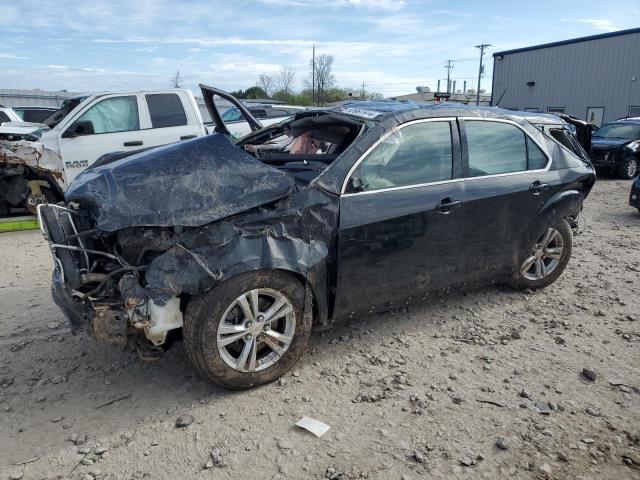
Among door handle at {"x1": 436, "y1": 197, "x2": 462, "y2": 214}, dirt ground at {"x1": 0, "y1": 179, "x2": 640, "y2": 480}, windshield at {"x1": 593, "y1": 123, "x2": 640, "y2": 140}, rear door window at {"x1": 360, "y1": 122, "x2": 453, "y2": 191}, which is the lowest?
dirt ground at {"x1": 0, "y1": 179, "x2": 640, "y2": 480}

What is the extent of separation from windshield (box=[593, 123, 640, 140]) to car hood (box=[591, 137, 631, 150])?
310 mm

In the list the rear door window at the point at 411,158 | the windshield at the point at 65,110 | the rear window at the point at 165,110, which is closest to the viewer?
the rear door window at the point at 411,158

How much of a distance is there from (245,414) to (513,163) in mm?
2985

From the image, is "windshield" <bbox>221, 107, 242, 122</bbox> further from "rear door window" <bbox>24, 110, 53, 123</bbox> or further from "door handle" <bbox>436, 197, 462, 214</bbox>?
"rear door window" <bbox>24, 110, 53, 123</bbox>

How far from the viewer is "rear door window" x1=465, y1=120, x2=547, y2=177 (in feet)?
12.9

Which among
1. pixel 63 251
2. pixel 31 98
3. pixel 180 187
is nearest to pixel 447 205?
pixel 180 187

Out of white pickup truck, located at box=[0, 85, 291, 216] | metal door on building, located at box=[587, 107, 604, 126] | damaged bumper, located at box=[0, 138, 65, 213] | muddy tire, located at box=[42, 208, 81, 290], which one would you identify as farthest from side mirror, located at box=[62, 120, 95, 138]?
metal door on building, located at box=[587, 107, 604, 126]

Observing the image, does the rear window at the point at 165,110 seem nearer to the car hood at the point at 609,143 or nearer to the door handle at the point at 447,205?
the door handle at the point at 447,205

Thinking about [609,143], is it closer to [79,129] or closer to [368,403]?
[79,129]

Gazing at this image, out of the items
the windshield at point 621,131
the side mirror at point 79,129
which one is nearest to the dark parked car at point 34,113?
the side mirror at point 79,129

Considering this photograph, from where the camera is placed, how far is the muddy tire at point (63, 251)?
2.95 m

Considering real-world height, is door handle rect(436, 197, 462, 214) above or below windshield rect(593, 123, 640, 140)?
below

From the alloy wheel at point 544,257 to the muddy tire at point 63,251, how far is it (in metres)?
3.67

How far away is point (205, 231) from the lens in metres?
2.94
